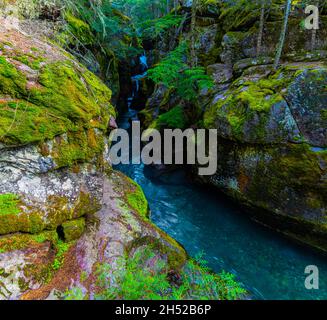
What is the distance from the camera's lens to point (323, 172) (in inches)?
268

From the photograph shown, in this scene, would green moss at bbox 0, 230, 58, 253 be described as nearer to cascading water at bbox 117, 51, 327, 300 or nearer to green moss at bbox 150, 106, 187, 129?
cascading water at bbox 117, 51, 327, 300

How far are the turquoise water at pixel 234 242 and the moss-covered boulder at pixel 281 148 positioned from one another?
636 millimetres

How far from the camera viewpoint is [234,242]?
808 centimetres

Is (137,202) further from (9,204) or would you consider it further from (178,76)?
(178,76)

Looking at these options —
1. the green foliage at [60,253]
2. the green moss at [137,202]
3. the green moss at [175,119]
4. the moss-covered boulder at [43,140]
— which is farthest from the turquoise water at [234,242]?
the moss-covered boulder at [43,140]

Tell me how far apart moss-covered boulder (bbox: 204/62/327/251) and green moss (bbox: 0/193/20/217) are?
6896 mm

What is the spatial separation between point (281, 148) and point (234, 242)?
3477 millimetres

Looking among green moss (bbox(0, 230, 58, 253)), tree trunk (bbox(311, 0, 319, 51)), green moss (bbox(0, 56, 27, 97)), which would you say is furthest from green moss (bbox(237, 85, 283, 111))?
green moss (bbox(0, 230, 58, 253))

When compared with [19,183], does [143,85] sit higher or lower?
higher

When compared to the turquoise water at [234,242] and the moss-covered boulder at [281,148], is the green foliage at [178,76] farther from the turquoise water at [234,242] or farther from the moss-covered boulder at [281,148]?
the turquoise water at [234,242]

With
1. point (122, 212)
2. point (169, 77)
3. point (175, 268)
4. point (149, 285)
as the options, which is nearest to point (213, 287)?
point (175, 268)

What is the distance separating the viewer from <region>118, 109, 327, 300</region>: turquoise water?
21.7 feet
